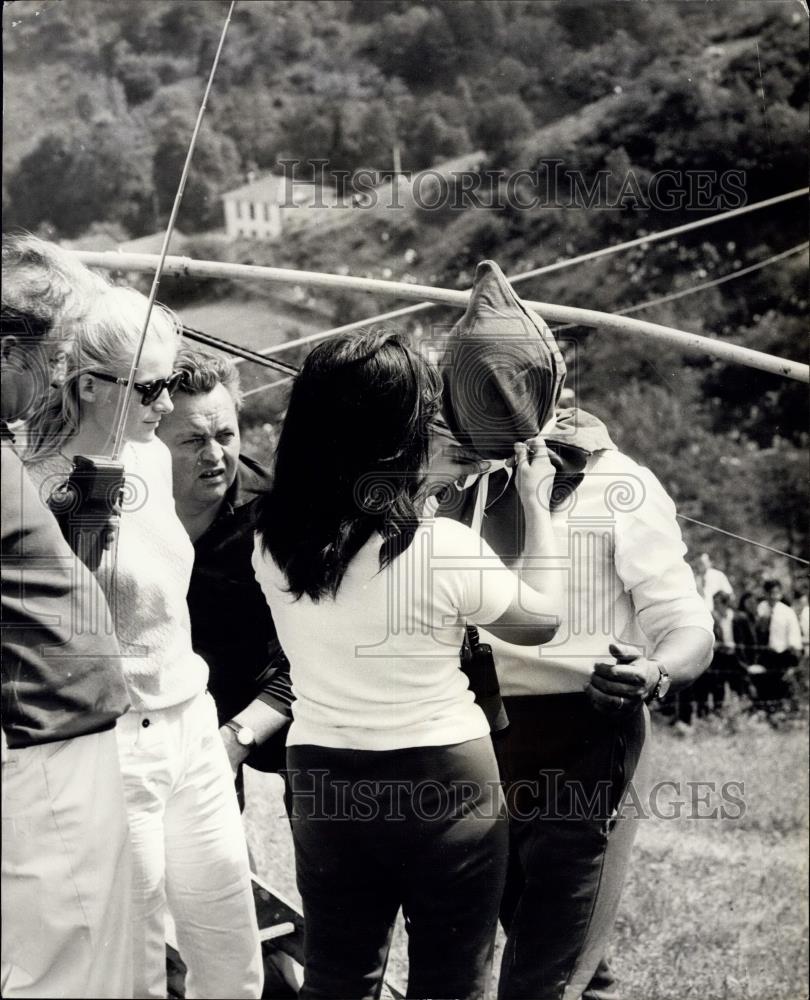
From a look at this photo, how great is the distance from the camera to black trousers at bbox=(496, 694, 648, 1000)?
8.86 ft

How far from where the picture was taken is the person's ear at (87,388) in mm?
2449

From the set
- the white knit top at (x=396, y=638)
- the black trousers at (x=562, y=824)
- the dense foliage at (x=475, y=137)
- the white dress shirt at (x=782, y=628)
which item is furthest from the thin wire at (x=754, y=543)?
the white knit top at (x=396, y=638)

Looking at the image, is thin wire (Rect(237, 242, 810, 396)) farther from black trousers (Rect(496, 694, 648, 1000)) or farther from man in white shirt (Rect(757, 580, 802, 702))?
black trousers (Rect(496, 694, 648, 1000))

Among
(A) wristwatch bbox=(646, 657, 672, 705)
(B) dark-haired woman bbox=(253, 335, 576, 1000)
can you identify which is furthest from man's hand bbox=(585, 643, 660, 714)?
(B) dark-haired woman bbox=(253, 335, 576, 1000)

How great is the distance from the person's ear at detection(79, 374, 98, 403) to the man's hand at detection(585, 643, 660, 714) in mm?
1166

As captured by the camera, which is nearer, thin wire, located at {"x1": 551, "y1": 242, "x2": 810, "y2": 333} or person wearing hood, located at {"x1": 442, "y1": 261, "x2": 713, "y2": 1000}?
person wearing hood, located at {"x1": 442, "y1": 261, "x2": 713, "y2": 1000}

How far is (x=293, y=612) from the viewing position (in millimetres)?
2266

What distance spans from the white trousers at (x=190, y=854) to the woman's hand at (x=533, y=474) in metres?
0.79

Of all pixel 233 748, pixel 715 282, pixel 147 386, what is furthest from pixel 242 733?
pixel 715 282

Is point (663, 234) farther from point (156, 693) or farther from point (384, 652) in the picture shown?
point (156, 693)

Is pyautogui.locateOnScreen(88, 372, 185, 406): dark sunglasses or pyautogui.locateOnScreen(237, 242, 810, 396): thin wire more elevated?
pyautogui.locateOnScreen(237, 242, 810, 396): thin wire

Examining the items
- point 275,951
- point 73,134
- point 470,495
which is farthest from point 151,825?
point 73,134

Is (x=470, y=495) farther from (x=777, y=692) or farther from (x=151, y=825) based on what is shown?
(x=777, y=692)

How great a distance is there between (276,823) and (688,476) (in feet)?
4.67
